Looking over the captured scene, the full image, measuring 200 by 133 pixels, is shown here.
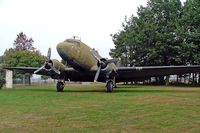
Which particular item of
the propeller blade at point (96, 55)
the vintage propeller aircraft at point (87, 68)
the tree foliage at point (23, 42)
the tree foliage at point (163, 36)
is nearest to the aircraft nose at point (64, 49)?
the vintage propeller aircraft at point (87, 68)

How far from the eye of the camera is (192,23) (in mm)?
58969

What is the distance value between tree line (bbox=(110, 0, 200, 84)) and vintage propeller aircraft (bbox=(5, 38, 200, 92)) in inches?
875

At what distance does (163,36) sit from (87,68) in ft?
91.9

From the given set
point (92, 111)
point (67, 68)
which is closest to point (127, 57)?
point (67, 68)

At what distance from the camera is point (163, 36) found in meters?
59.5

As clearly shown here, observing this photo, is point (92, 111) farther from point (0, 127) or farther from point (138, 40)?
point (138, 40)

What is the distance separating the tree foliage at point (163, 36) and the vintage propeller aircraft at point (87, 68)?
877 inches

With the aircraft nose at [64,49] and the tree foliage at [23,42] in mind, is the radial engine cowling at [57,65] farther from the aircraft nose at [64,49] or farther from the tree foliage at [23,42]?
the tree foliage at [23,42]

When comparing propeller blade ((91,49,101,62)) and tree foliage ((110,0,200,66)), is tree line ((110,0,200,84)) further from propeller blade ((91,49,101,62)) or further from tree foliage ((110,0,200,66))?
propeller blade ((91,49,101,62))

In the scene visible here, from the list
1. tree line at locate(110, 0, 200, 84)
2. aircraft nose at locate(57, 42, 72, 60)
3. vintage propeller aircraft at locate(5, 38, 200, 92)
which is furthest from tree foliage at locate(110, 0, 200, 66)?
aircraft nose at locate(57, 42, 72, 60)

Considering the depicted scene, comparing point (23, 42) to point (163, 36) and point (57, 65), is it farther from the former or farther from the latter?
point (57, 65)

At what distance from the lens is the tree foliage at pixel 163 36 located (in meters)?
58.0

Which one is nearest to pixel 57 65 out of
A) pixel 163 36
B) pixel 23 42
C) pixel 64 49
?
pixel 64 49

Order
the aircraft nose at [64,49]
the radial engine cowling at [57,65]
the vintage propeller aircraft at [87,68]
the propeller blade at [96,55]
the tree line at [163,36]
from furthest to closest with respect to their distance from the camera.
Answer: the tree line at [163,36], the radial engine cowling at [57,65], the propeller blade at [96,55], the vintage propeller aircraft at [87,68], the aircraft nose at [64,49]
